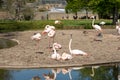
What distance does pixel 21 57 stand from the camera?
1889cm

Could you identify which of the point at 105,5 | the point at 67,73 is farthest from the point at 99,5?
the point at 67,73

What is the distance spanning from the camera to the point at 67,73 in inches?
605

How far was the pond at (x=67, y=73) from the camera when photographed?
14648 millimetres

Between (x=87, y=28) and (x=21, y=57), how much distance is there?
79.1ft

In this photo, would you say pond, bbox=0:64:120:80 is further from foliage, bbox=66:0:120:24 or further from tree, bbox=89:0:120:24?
foliage, bbox=66:0:120:24

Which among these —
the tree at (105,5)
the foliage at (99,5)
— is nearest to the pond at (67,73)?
the tree at (105,5)

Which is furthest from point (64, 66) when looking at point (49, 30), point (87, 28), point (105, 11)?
point (105, 11)

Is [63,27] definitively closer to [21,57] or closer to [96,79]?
[21,57]

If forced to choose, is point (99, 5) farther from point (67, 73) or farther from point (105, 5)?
point (67, 73)

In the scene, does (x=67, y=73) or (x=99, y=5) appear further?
(x=99, y=5)

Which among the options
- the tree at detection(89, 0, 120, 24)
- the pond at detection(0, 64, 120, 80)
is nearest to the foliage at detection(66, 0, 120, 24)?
the tree at detection(89, 0, 120, 24)

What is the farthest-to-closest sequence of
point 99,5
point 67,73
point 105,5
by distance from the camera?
point 99,5, point 105,5, point 67,73

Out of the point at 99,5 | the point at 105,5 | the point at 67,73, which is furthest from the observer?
the point at 99,5

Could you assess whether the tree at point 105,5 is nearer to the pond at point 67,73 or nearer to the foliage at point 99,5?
the foliage at point 99,5
